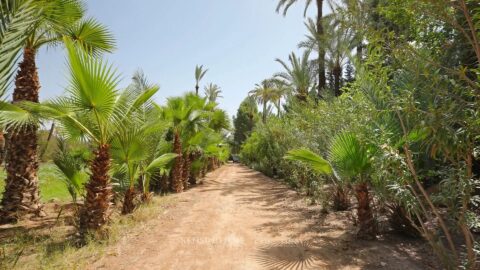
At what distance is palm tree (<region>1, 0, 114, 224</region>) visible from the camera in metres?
6.74

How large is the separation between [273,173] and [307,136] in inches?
380

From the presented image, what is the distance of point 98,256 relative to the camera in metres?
4.77

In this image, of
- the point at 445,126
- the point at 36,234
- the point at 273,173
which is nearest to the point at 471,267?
the point at 445,126

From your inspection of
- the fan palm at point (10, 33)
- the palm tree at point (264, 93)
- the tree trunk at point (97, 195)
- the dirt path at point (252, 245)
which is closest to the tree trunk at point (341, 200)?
the dirt path at point (252, 245)

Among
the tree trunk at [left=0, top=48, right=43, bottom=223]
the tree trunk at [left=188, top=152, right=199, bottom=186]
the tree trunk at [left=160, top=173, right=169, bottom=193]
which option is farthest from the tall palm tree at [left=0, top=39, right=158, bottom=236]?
the tree trunk at [left=188, top=152, right=199, bottom=186]

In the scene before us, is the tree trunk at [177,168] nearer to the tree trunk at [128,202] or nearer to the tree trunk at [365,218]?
the tree trunk at [128,202]

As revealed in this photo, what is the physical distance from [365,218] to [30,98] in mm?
7604

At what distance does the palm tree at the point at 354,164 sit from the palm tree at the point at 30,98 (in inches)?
225

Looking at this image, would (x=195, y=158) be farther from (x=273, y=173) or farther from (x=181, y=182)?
(x=273, y=173)

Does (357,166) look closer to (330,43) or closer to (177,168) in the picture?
(177,168)

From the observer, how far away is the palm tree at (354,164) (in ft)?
17.6

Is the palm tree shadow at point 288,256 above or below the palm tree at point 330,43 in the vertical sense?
below

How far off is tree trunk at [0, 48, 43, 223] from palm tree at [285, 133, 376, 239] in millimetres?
5957

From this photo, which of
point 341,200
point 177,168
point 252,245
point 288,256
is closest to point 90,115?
point 252,245
